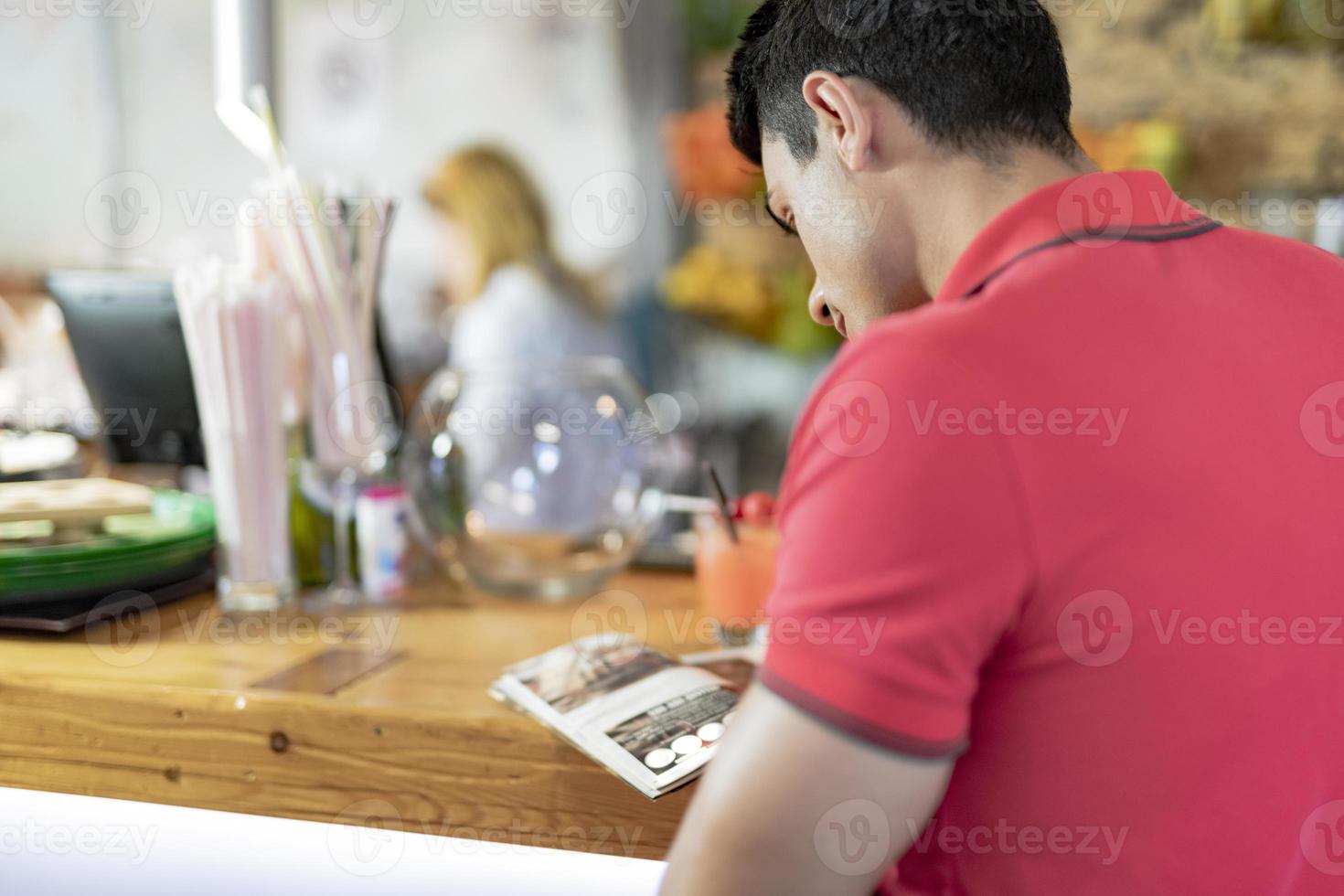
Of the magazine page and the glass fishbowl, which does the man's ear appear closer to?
the magazine page

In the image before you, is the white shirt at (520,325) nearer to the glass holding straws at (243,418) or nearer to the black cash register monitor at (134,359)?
the black cash register monitor at (134,359)

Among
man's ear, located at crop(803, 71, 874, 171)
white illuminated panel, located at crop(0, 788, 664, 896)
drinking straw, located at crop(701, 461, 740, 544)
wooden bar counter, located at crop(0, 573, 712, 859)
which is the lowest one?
white illuminated panel, located at crop(0, 788, 664, 896)

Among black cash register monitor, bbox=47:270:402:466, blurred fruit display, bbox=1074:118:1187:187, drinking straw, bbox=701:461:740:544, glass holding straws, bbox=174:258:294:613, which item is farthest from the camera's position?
blurred fruit display, bbox=1074:118:1187:187

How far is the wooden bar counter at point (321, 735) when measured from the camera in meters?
0.99

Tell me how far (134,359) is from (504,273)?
6.93 ft

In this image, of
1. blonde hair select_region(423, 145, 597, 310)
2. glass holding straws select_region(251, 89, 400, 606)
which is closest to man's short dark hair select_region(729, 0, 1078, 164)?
glass holding straws select_region(251, 89, 400, 606)

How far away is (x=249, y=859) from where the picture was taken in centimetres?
107

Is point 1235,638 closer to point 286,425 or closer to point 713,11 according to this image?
point 286,425

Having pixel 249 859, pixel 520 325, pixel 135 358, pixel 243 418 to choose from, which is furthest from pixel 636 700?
pixel 520 325

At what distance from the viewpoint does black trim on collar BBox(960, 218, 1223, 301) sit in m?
0.72

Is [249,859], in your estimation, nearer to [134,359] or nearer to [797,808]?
[797,808]

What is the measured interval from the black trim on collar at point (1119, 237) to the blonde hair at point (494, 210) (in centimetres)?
307

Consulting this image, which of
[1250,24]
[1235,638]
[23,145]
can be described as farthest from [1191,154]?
[23,145]

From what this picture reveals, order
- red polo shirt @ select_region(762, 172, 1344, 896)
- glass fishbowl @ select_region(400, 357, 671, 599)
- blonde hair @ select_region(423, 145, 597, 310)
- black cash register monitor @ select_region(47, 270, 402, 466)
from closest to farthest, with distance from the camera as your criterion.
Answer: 1. red polo shirt @ select_region(762, 172, 1344, 896)
2. glass fishbowl @ select_region(400, 357, 671, 599)
3. black cash register monitor @ select_region(47, 270, 402, 466)
4. blonde hair @ select_region(423, 145, 597, 310)
